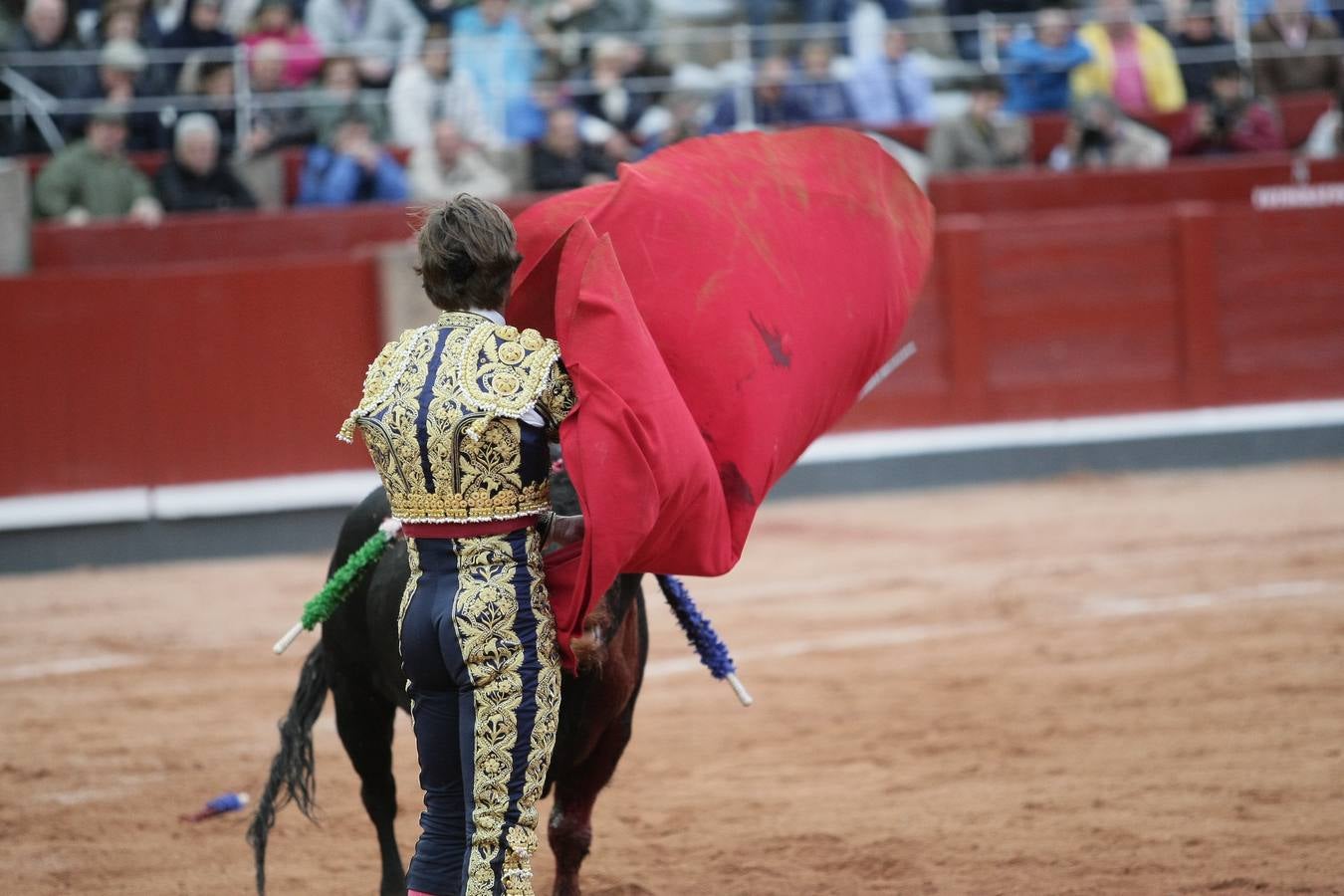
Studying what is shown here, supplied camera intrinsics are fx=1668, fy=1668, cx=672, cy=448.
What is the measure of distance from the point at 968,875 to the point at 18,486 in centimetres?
619

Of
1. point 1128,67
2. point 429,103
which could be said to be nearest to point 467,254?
point 429,103

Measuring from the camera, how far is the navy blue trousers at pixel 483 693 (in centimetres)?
252

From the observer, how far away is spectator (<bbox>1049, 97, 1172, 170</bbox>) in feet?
33.9

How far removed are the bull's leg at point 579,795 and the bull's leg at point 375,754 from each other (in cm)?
44

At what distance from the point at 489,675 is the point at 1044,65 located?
358 inches

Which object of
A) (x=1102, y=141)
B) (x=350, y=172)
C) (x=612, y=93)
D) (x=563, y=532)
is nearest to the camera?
(x=563, y=532)

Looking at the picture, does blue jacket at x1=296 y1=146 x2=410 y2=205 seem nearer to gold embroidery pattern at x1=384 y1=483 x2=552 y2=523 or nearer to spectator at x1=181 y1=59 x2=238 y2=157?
spectator at x1=181 y1=59 x2=238 y2=157

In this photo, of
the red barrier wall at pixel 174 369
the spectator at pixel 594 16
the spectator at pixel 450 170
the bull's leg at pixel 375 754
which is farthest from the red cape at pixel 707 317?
the spectator at pixel 594 16

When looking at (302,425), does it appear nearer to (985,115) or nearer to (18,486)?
(18,486)

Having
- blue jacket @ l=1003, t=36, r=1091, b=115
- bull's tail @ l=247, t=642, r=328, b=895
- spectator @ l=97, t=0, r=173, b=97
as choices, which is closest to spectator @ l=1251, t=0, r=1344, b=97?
blue jacket @ l=1003, t=36, r=1091, b=115

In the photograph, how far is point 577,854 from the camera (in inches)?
133

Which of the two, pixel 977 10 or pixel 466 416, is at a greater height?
pixel 466 416

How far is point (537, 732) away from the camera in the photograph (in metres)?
2.57

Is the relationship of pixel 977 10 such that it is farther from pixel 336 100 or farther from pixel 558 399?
pixel 558 399
